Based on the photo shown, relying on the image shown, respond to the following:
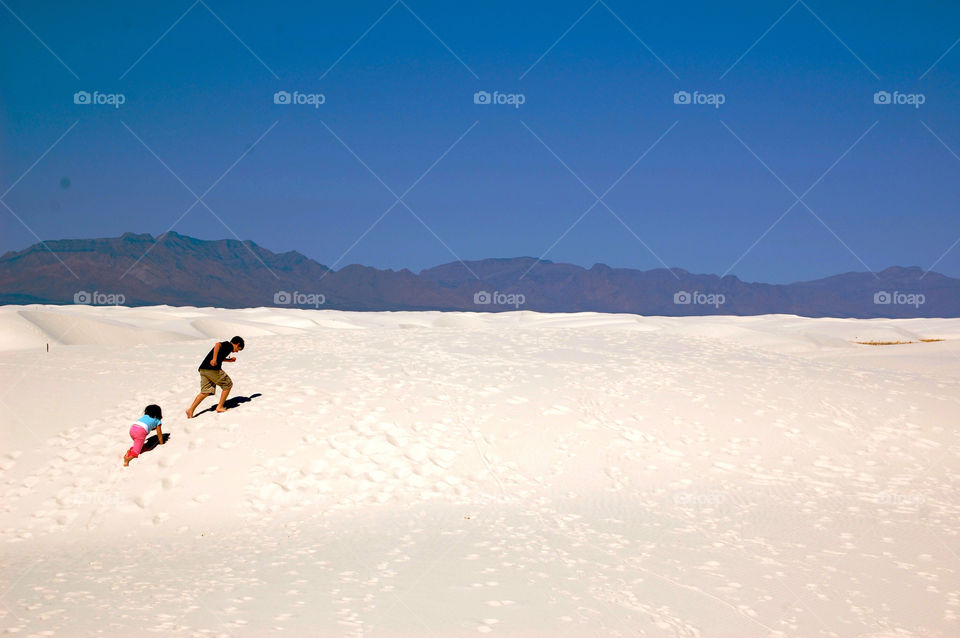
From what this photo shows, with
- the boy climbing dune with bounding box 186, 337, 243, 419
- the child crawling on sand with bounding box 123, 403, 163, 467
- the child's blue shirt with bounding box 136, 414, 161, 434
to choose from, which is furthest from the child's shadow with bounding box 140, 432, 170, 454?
the boy climbing dune with bounding box 186, 337, 243, 419

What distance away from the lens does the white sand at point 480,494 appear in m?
7.13

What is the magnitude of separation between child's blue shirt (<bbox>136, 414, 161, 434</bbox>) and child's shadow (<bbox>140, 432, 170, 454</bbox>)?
0.25 metres

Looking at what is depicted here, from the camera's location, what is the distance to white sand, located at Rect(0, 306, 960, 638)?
23.4 feet

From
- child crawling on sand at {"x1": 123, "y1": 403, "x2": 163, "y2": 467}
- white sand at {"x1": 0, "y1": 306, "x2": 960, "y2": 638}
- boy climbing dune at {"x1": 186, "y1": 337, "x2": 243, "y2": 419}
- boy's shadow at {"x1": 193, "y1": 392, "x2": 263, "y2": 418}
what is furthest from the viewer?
boy's shadow at {"x1": 193, "y1": 392, "x2": 263, "y2": 418}

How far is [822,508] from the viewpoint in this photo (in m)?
10.7

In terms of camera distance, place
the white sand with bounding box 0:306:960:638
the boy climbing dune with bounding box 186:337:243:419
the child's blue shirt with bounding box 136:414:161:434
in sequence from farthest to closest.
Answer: the boy climbing dune with bounding box 186:337:243:419, the child's blue shirt with bounding box 136:414:161:434, the white sand with bounding box 0:306:960:638

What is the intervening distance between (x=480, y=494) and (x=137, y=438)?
534cm

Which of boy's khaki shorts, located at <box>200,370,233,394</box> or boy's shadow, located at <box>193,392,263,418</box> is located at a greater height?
boy's khaki shorts, located at <box>200,370,233,394</box>

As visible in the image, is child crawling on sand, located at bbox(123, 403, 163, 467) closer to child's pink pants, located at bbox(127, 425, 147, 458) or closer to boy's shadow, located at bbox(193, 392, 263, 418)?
child's pink pants, located at bbox(127, 425, 147, 458)

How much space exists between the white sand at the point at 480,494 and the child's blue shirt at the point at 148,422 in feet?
1.52

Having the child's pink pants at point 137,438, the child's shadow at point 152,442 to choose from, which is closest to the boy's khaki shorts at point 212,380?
the child's shadow at point 152,442

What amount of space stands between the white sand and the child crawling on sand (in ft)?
0.60

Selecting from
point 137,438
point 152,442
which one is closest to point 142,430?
point 137,438

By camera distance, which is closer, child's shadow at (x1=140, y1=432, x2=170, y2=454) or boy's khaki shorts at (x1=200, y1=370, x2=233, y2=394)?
child's shadow at (x1=140, y1=432, x2=170, y2=454)
